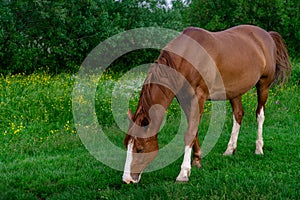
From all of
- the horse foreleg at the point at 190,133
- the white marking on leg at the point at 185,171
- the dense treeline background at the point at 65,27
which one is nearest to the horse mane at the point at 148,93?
the horse foreleg at the point at 190,133

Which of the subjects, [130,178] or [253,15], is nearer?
[130,178]

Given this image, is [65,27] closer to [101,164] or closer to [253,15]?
[101,164]

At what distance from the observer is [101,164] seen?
5.63 meters

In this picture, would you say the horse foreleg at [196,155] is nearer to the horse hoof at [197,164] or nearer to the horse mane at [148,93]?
the horse hoof at [197,164]

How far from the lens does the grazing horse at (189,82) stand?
4539 mm

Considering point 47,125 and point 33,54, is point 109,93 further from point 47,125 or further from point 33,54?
point 33,54

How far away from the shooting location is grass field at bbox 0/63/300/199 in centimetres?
440

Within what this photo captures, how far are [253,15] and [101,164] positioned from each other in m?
15.5

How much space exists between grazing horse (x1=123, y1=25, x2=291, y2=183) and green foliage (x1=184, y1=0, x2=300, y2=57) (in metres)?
13.3

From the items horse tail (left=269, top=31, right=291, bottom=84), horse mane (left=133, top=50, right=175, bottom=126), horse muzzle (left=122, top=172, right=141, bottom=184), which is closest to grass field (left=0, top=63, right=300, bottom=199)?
horse muzzle (left=122, top=172, right=141, bottom=184)

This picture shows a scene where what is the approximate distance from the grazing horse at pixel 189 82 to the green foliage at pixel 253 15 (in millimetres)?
13297

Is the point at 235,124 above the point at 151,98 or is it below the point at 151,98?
below

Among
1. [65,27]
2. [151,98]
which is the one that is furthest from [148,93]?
[65,27]

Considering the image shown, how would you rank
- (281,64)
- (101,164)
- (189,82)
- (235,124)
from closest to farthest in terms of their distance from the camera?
(189,82), (101,164), (235,124), (281,64)
